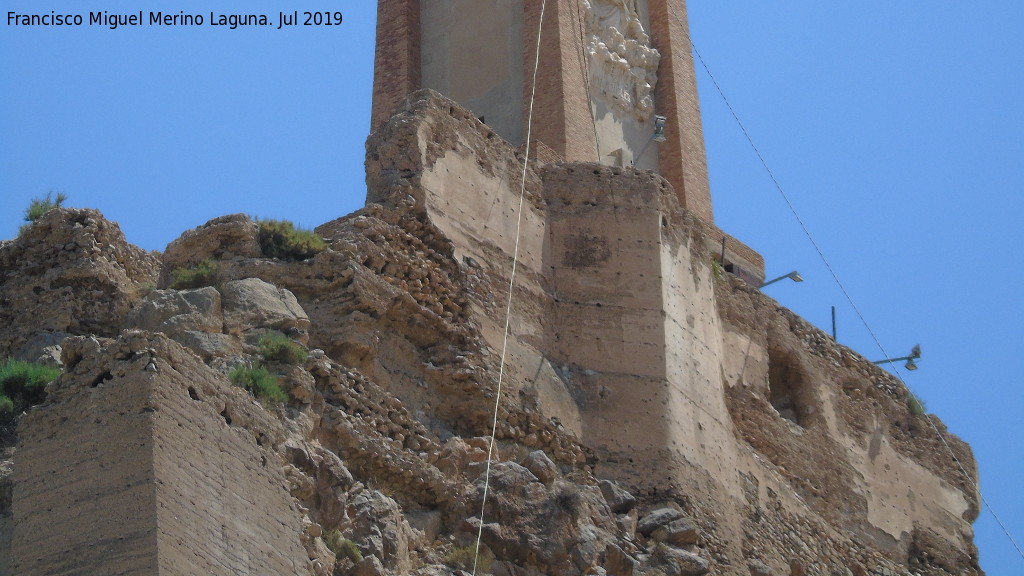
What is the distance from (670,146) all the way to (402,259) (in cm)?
834

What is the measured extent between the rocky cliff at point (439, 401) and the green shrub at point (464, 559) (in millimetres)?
35

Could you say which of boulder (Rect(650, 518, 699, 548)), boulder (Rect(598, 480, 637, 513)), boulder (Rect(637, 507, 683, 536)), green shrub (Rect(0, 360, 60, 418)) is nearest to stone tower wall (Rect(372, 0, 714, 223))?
boulder (Rect(598, 480, 637, 513))

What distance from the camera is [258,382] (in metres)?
16.6

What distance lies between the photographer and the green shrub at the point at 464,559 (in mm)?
17188

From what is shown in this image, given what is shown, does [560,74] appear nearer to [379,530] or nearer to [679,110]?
[679,110]

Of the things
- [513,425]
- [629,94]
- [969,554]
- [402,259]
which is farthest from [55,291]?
[969,554]

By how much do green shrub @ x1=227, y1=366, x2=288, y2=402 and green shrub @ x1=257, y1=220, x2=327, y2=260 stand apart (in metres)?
2.41

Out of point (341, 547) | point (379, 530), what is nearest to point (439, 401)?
point (379, 530)

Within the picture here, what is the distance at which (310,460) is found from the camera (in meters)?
16.2

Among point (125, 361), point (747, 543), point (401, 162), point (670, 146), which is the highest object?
point (670, 146)

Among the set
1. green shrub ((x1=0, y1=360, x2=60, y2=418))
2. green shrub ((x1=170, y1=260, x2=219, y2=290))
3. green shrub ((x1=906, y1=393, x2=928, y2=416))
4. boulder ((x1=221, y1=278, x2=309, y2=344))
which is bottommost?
green shrub ((x1=0, y1=360, x2=60, y2=418))

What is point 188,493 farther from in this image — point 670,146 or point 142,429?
point 670,146

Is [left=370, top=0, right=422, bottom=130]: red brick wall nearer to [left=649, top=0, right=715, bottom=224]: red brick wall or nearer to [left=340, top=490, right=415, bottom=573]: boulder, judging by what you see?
[left=649, top=0, right=715, bottom=224]: red brick wall

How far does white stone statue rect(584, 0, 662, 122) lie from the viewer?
86.3ft
